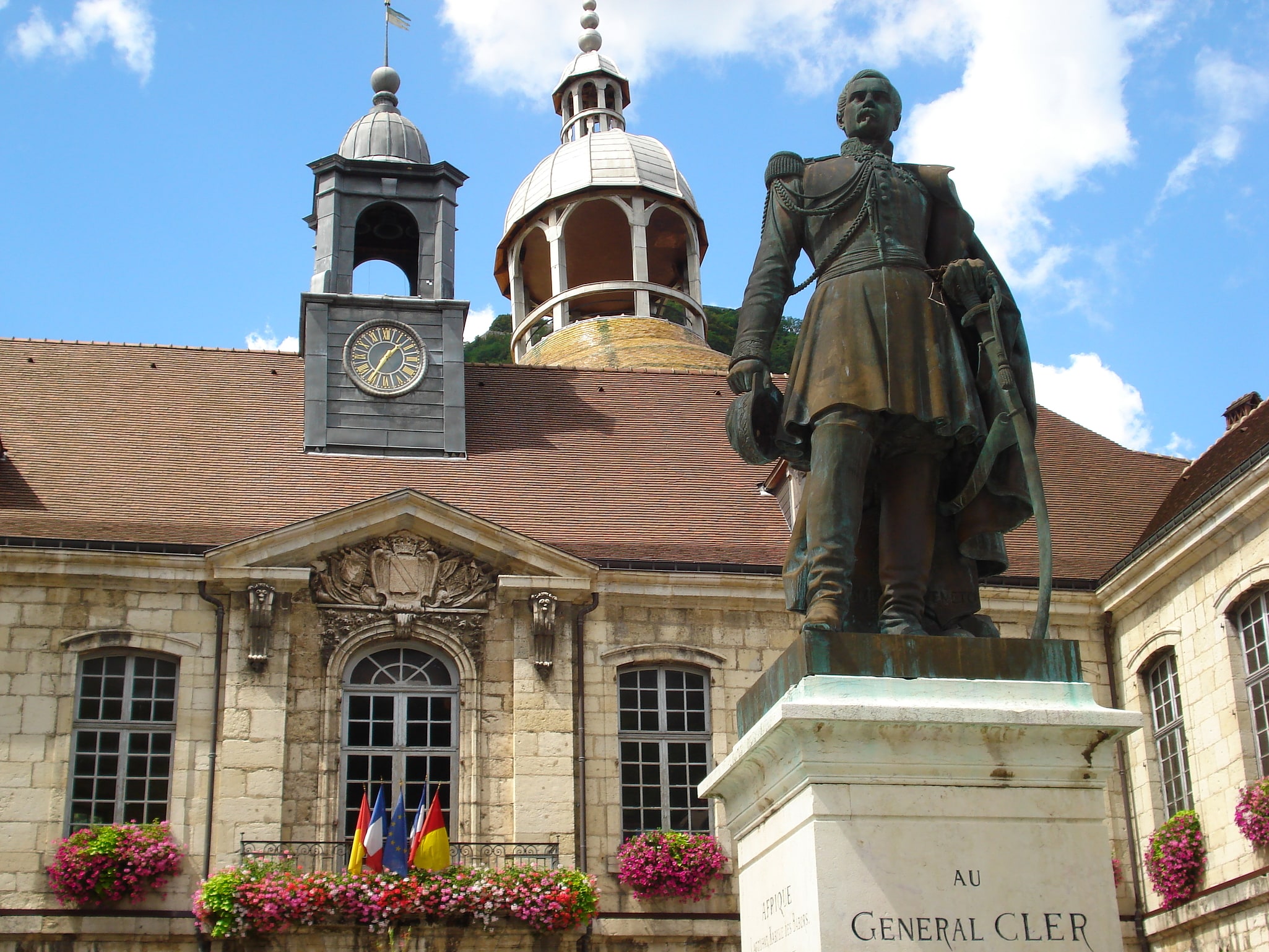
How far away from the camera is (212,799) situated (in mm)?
15641

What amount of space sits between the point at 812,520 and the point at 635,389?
51.8 ft

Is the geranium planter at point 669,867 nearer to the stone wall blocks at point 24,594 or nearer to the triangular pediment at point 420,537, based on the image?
the triangular pediment at point 420,537

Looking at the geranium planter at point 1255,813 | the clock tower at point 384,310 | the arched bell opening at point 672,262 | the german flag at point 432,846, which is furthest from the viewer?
the arched bell opening at point 672,262

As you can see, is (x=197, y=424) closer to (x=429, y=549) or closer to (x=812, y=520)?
(x=429, y=549)

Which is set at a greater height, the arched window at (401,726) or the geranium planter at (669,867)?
the arched window at (401,726)

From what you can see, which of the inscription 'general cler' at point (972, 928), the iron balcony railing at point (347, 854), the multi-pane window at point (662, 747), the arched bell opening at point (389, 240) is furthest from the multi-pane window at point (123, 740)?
the inscription 'general cler' at point (972, 928)

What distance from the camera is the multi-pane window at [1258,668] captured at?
586 inches

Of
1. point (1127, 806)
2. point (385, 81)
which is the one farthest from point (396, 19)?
point (1127, 806)

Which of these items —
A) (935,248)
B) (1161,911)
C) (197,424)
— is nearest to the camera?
(935,248)

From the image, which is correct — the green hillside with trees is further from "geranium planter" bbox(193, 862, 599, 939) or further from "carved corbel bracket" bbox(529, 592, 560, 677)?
"geranium planter" bbox(193, 862, 599, 939)

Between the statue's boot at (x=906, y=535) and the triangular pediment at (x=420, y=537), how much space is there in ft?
36.7

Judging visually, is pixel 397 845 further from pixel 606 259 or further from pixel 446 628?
pixel 606 259

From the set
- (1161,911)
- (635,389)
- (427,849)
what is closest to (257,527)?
(427,849)

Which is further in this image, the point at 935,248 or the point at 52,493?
the point at 52,493
